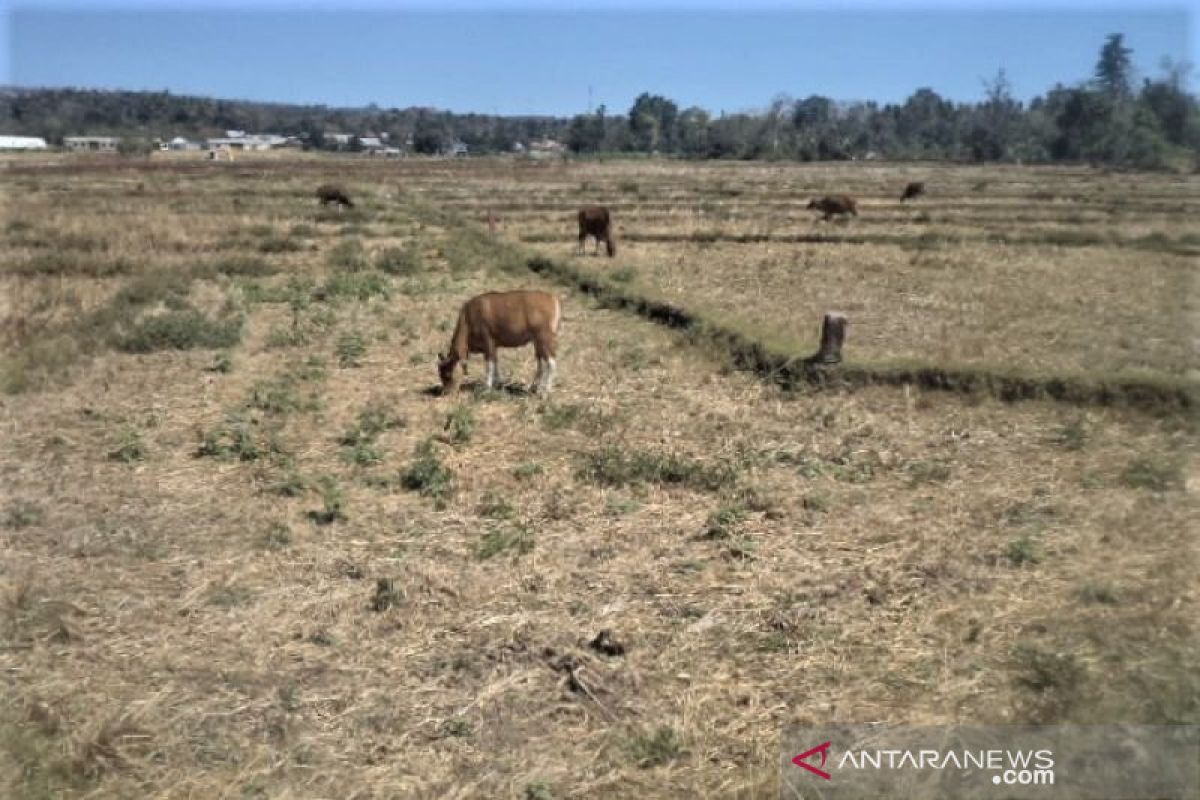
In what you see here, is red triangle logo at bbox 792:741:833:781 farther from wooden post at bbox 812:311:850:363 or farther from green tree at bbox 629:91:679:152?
green tree at bbox 629:91:679:152

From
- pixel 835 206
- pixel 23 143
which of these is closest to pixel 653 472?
pixel 835 206

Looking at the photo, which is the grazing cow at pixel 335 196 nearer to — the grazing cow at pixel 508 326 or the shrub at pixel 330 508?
the grazing cow at pixel 508 326

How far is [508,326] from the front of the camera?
11.8 meters

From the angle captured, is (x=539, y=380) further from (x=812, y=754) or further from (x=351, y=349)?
(x=812, y=754)

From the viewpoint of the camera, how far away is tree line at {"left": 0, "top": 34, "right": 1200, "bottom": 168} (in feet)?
172

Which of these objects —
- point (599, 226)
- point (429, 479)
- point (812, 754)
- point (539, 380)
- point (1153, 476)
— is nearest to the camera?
point (812, 754)

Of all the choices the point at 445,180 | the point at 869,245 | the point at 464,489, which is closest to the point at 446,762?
the point at 464,489

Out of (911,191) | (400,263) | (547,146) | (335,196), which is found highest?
(547,146)

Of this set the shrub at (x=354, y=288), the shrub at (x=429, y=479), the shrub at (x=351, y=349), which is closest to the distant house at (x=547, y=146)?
the shrub at (x=354, y=288)

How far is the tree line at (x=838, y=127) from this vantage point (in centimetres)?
5234

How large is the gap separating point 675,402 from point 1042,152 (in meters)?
85.3

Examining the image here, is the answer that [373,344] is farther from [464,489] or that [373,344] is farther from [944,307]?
[944,307]

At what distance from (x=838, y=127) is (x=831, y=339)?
121904mm

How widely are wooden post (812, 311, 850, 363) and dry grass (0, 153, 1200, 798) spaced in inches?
28.4
